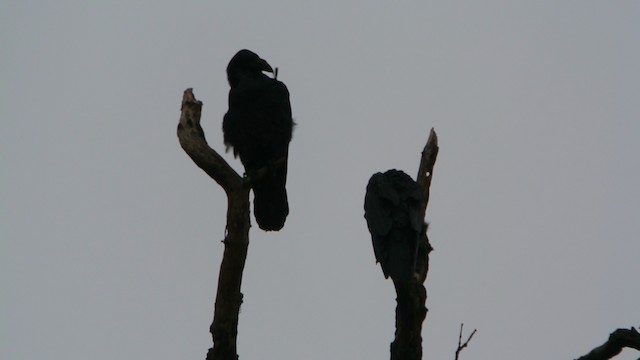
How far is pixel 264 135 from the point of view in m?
8.85

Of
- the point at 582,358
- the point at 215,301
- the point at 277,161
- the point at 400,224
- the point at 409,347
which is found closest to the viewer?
the point at 582,358

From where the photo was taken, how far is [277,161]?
29.0 feet

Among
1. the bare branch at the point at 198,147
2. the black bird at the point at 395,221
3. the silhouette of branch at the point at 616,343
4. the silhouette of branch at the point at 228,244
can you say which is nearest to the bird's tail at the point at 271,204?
the black bird at the point at 395,221

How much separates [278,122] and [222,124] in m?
0.64

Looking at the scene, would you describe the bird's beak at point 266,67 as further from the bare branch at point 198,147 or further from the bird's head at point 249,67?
the bare branch at point 198,147

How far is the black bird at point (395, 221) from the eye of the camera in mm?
5965

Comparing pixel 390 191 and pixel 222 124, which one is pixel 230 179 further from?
pixel 222 124

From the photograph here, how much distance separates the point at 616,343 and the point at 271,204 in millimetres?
4621

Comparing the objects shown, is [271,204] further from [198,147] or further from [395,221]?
[198,147]

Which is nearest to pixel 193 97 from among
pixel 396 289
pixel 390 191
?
pixel 390 191

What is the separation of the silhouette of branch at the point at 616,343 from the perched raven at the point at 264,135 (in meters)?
4.40

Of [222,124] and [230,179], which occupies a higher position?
[222,124]

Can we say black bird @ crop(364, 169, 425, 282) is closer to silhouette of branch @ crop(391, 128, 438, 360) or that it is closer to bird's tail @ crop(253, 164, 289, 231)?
silhouette of branch @ crop(391, 128, 438, 360)

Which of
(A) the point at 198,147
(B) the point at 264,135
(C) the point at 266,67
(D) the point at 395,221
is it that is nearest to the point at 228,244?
(A) the point at 198,147
